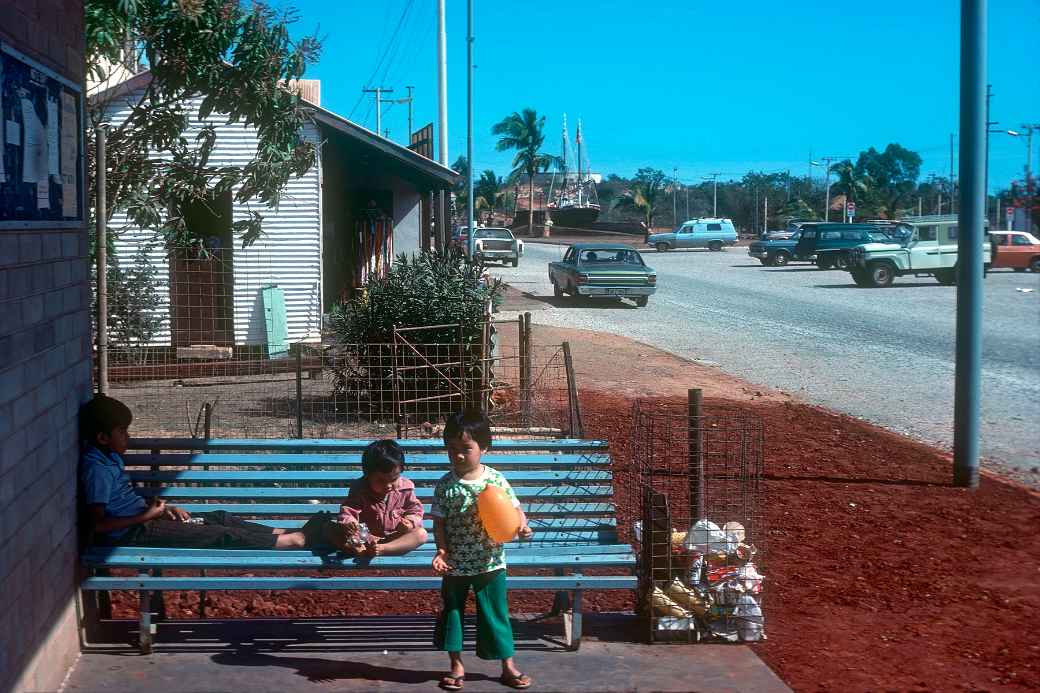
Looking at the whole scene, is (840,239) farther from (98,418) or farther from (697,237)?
(98,418)

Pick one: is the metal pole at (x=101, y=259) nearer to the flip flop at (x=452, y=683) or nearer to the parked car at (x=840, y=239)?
the flip flop at (x=452, y=683)

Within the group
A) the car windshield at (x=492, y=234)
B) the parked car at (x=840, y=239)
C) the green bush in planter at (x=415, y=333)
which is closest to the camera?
the green bush in planter at (x=415, y=333)

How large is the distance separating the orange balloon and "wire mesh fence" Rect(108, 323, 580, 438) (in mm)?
4128

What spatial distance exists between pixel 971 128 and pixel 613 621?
17.5 ft

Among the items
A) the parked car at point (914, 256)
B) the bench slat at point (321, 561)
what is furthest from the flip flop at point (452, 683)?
the parked car at point (914, 256)

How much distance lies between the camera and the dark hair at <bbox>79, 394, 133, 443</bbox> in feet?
16.3

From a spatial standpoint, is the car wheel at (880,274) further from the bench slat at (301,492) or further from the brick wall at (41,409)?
the brick wall at (41,409)

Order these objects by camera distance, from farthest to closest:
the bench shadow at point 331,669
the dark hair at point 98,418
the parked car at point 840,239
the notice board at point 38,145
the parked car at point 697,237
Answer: the parked car at point 697,237
the parked car at point 840,239
the dark hair at point 98,418
the bench shadow at point 331,669
the notice board at point 38,145

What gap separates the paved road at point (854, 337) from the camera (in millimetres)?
12789

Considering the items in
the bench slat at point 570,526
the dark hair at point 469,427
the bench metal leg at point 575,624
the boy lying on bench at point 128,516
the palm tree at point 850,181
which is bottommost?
the bench metal leg at point 575,624

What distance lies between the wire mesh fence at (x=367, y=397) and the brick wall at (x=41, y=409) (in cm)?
411

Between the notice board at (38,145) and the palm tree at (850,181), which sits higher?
the palm tree at (850,181)

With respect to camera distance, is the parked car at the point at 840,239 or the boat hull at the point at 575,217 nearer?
the parked car at the point at 840,239

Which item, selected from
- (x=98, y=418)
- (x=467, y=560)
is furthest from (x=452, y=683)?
(x=98, y=418)
